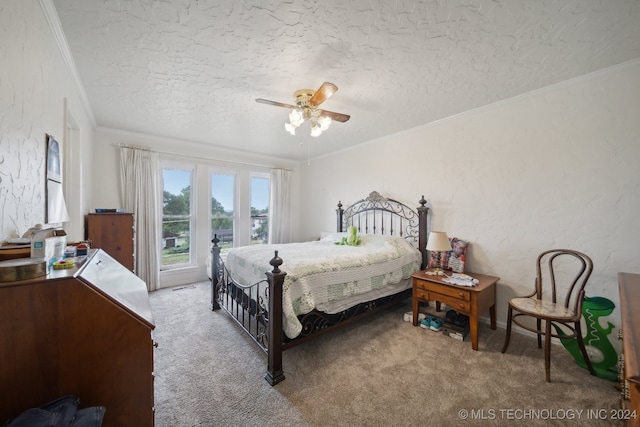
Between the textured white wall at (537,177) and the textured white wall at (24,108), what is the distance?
374 cm

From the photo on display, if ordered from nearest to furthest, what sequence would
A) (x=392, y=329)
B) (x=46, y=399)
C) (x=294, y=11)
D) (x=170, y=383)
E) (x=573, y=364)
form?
(x=46, y=399) → (x=294, y=11) → (x=170, y=383) → (x=573, y=364) → (x=392, y=329)

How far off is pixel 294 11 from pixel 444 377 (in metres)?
2.89

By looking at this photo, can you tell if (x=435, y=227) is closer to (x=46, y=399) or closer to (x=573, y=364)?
(x=573, y=364)

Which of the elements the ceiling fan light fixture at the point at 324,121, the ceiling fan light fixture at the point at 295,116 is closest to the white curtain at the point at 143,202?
the ceiling fan light fixture at the point at 295,116

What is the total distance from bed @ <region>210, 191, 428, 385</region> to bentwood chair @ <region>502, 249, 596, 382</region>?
1199mm

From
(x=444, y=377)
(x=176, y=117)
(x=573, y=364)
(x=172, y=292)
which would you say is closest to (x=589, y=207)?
(x=573, y=364)

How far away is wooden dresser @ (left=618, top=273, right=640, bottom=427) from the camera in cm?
68

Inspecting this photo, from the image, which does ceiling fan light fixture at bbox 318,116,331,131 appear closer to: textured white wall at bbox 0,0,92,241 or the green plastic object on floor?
textured white wall at bbox 0,0,92,241

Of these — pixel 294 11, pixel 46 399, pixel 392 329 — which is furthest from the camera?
pixel 392 329

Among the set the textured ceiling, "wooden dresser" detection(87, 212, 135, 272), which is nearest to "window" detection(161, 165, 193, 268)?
"wooden dresser" detection(87, 212, 135, 272)

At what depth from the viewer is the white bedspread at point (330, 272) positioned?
2.09 meters

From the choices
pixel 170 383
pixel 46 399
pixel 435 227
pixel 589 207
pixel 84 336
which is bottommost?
pixel 170 383

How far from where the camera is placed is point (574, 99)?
90.2 inches

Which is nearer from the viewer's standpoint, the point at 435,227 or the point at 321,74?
the point at 321,74
